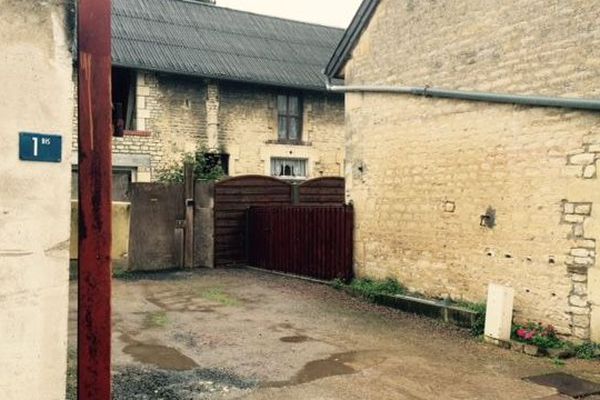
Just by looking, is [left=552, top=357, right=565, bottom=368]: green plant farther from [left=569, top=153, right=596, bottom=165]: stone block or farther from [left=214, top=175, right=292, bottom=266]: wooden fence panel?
[left=214, top=175, right=292, bottom=266]: wooden fence panel

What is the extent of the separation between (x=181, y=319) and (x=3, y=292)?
5.28 meters

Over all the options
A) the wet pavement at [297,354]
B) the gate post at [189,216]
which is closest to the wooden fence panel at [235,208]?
the gate post at [189,216]

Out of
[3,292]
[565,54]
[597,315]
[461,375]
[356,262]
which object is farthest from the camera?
[356,262]

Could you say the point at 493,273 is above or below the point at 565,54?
below

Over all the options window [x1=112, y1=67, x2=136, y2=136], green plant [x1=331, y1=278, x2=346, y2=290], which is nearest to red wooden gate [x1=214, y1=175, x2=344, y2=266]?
green plant [x1=331, y1=278, x2=346, y2=290]

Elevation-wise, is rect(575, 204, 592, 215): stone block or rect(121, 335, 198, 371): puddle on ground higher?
rect(575, 204, 592, 215): stone block

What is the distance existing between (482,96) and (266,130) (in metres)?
11.5

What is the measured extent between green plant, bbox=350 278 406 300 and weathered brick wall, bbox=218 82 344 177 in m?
8.89

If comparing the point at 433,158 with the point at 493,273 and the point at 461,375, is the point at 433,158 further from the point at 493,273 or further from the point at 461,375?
the point at 461,375

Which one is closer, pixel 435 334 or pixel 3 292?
pixel 3 292

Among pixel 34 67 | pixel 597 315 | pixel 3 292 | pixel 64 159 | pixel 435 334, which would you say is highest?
pixel 34 67

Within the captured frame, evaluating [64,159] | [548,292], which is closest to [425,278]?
[548,292]

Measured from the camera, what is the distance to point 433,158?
9367mm

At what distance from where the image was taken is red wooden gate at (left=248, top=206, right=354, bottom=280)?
11188 millimetres
